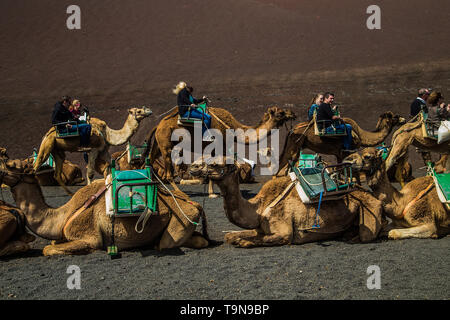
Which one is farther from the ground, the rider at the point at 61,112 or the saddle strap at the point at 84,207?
the rider at the point at 61,112

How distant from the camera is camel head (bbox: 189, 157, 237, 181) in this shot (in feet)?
20.2

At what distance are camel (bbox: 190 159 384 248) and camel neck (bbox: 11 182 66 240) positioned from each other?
7.47 ft

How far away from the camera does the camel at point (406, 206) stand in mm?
7164

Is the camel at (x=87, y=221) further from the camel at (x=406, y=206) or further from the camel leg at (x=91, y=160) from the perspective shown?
the camel leg at (x=91, y=160)

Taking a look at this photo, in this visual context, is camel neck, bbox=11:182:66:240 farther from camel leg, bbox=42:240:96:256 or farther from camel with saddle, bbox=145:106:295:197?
camel with saddle, bbox=145:106:295:197

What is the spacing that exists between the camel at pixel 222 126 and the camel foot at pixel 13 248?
15.2ft

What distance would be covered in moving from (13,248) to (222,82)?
108 ft

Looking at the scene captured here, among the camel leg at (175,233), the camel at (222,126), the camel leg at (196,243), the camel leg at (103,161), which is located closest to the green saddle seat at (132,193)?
the camel leg at (175,233)

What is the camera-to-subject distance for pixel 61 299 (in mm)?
5160

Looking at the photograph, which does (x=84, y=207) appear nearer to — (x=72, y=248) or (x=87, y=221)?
(x=87, y=221)

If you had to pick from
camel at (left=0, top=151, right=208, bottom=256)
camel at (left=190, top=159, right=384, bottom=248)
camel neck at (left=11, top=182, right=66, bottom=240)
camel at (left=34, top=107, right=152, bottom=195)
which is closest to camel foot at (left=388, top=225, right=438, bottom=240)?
camel at (left=190, top=159, right=384, bottom=248)

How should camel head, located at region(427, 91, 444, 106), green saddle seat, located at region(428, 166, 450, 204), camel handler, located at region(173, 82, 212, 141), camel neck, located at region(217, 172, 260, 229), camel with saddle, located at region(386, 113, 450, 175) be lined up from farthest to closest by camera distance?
camel handler, located at region(173, 82, 212, 141)
camel head, located at region(427, 91, 444, 106)
camel with saddle, located at region(386, 113, 450, 175)
green saddle seat, located at region(428, 166, 450, 204)
camel neck, located at region(217, 172, 260, 229)

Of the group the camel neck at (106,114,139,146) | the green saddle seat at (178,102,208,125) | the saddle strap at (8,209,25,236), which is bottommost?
the saddle strap at (8,209,25,236)
